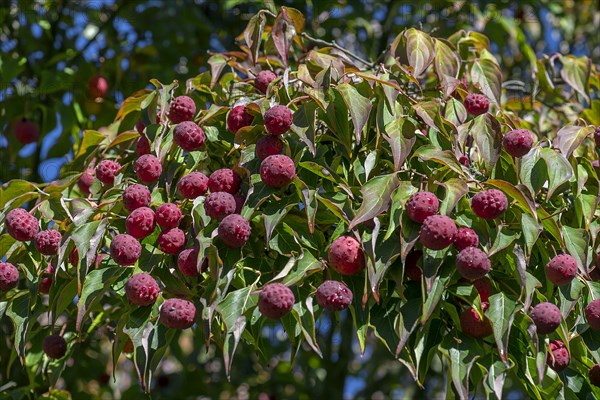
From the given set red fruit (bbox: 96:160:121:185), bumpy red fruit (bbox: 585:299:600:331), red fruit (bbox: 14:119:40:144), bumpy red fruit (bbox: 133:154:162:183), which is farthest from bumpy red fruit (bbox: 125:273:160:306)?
red fruit (bbox: 14:119:40:144)

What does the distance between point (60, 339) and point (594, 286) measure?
107 centimetres

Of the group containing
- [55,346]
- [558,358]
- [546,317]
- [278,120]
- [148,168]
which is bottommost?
[55,346]

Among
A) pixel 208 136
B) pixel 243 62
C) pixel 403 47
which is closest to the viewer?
pixel 208 136

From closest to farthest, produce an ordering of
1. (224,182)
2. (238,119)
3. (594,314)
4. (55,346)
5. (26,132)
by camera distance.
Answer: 1. (594,314)
2. (224,182)
3. (238,119)
4. (55,346)
5. (26,132)

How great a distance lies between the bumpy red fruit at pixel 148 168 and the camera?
1.82 m

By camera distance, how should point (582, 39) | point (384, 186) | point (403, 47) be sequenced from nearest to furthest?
1. point (384, 186)
2. point (403, 47)
3. point (582, 39)

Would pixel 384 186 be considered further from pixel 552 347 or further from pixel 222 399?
pixel 222 399

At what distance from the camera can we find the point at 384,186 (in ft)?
5.44

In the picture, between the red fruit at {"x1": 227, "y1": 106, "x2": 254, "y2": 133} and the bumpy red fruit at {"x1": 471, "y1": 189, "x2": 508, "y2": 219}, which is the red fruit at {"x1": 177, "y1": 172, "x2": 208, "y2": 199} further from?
the bumpy red fruit at {"x1": 471, "y1": 189, "x2": 508, "y2": 219}

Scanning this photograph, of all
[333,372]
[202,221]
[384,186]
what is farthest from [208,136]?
[333,372]

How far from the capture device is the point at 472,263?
1.55m

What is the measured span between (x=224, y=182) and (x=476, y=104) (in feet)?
1.82

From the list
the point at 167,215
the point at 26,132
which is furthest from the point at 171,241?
the point at 26,132

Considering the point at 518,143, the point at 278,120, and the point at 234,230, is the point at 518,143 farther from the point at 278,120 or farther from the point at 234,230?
the point at 234,230
